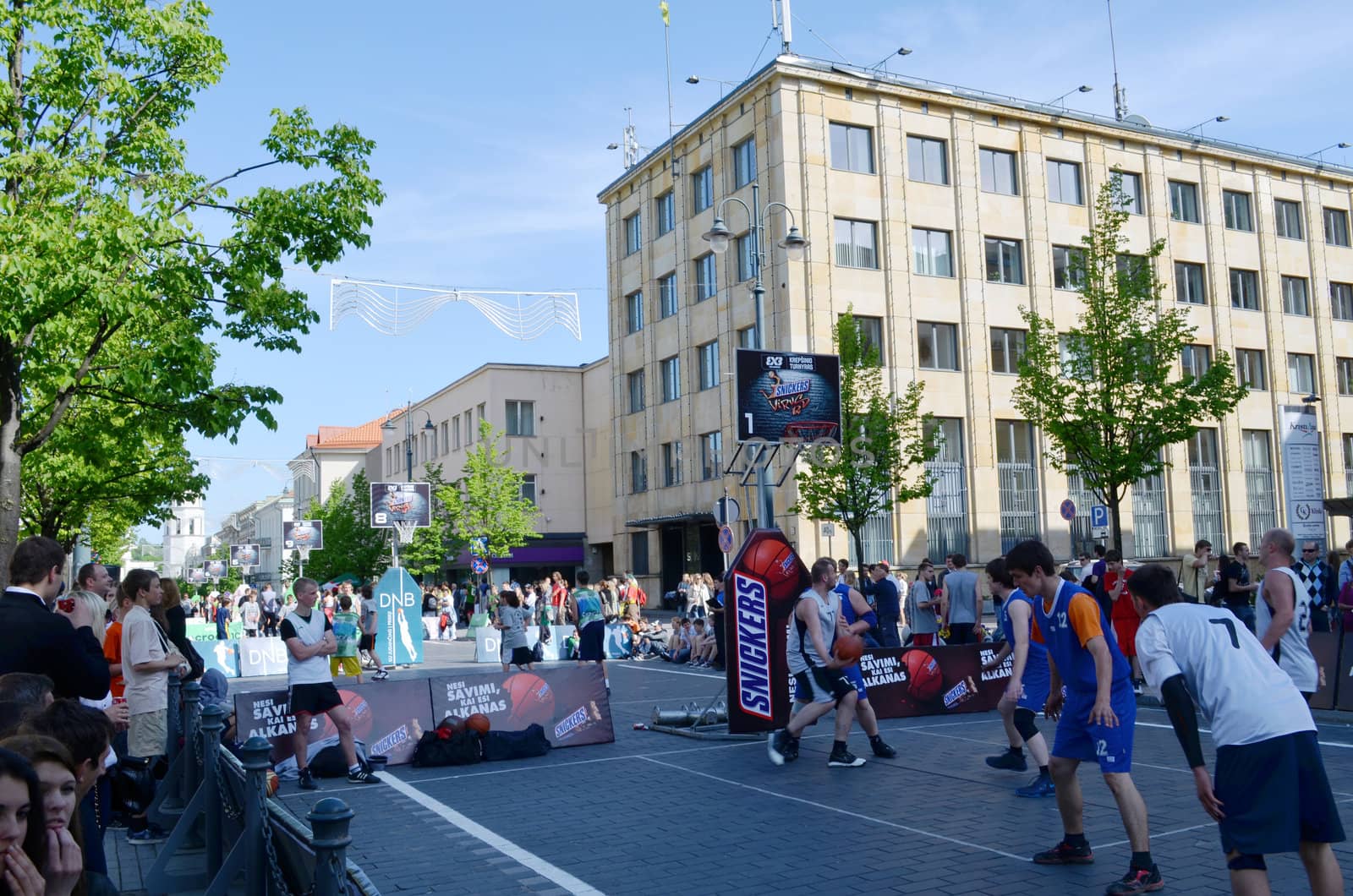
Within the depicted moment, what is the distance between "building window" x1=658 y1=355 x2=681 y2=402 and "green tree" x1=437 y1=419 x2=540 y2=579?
10.0m

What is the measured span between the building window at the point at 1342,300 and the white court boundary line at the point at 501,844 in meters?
49.9

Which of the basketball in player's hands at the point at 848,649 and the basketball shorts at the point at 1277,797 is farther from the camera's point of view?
the basketball in player's hands at the point at 848,649

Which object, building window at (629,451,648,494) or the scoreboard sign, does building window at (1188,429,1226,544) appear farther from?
the scoreboard sign

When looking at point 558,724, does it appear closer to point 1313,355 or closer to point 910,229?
point 910,229

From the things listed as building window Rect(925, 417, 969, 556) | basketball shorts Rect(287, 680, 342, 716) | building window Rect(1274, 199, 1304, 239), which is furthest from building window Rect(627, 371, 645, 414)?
basketball shorts Rect(287, 680, 342, 716)

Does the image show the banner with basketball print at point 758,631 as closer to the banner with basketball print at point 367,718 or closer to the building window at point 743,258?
the banner with basketball print at point 367,718

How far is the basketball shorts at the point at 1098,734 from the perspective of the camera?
21.3ft

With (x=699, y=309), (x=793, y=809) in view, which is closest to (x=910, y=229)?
(x=699, y=309)

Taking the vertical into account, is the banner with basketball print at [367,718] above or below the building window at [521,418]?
below

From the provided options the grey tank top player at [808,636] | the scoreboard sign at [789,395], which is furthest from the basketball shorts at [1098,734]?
the scoreboard sign at [789,395]

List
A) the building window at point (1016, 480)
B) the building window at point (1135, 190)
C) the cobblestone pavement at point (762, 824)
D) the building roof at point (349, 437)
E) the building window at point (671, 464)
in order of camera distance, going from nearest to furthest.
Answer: the cobblestone pavement at point (762, 824)
the building window at point (1016, 480)
the building window at point (1135, 190)
the building window at point (671, 464)
the building roof at point (349, 437)

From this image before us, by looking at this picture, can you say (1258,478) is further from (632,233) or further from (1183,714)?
(1183,714)

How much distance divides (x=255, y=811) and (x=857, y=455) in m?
25.6

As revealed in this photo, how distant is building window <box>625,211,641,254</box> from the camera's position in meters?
47.2
